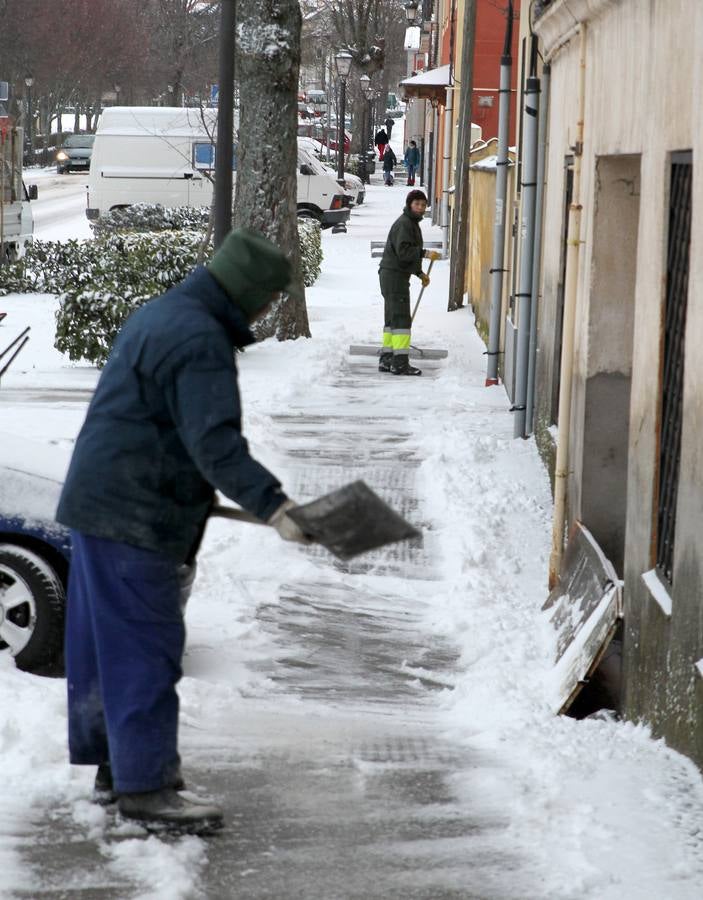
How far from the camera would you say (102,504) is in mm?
4168

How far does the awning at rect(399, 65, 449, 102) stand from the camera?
98.1 ft

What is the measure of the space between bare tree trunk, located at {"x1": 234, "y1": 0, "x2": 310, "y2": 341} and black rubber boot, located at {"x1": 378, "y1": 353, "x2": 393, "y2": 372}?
1651mm

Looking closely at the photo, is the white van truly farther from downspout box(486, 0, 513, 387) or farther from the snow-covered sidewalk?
the snow-covered sidewalk

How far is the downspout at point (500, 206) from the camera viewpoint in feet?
44.2

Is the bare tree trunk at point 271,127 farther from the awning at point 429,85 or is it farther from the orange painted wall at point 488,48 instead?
the awning at point 429,85

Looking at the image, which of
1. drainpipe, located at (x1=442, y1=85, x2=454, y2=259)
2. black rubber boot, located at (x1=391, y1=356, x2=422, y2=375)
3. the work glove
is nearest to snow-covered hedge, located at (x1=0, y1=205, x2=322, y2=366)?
black rubber boot, located at (x1=391, y1=356, x2=422, y2=375)

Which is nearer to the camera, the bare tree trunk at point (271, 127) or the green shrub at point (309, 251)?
the bare tree trunk at point (271, 127)

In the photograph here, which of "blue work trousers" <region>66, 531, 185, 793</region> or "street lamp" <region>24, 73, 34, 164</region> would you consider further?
"street lamp" <region>24, 73, 34, 164</region>

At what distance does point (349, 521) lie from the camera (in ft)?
13.3

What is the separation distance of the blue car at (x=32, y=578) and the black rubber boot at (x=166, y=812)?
1580mm

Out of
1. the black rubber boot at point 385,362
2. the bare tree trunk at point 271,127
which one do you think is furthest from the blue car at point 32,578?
the bare tree trunk at point 271,127

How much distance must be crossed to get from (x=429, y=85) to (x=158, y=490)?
88.1 feet

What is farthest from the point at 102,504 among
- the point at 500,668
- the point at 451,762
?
the point at 500,668

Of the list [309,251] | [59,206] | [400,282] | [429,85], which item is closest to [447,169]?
[429,85]
